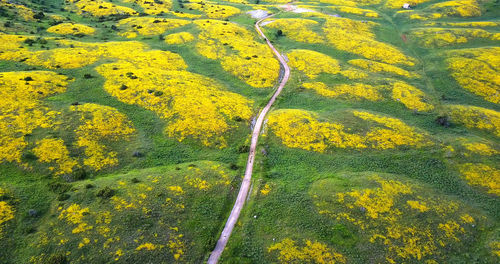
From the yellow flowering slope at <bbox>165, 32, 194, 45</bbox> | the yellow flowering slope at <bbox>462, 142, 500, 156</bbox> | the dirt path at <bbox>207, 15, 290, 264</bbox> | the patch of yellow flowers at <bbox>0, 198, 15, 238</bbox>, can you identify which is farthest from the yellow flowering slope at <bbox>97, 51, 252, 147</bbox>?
the yellow flowering slope at <bbox>462, 142, 500, 156</bbox>

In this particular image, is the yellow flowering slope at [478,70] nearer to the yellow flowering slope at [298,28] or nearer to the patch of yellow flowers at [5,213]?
the yellow flowering slope at [298,28]

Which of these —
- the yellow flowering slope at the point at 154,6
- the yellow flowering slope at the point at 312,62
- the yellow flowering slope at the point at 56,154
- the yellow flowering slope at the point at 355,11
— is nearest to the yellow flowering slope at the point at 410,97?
the yellow flowering slope at the point at 312,62

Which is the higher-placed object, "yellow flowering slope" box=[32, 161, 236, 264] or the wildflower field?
the wildflower field

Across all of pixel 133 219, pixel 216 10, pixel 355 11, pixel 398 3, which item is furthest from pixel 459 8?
pixel 133 219

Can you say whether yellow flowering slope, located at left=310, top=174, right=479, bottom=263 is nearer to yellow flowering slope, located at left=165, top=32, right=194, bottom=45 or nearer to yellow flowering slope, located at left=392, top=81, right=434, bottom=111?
yellow flowering slope, located at left=392, top=81, right=434, bottom=111

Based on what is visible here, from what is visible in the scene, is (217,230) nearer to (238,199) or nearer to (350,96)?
(238,199)

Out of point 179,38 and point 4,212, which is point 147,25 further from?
point 4,212
